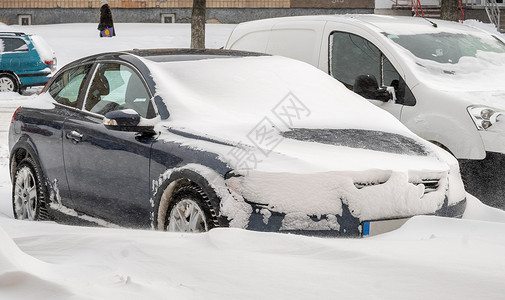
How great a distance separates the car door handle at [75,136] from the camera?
20.7 ft

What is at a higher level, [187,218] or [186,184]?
[186,184]

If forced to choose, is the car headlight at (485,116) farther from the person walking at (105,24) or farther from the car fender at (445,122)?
the person walking at (105,24)

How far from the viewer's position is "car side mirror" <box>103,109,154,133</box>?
5641 millimetres

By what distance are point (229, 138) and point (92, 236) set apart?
3.76ft

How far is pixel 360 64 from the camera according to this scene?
8.41m

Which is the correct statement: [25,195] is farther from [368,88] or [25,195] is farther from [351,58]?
[351,58]

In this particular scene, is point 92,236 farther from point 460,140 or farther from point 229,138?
point 460,140

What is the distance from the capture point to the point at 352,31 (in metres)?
8.58

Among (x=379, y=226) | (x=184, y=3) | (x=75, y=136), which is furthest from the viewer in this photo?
(x=184, y=3)

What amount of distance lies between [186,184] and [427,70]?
345cm

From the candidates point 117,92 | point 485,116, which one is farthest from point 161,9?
point 117,92

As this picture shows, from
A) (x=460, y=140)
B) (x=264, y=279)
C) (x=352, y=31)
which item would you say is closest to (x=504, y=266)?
(x=264, y=279)

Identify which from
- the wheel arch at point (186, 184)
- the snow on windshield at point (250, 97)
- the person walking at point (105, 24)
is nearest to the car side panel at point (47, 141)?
the snow on windshield at point (250, 97)

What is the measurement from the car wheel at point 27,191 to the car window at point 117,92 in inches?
32.7
